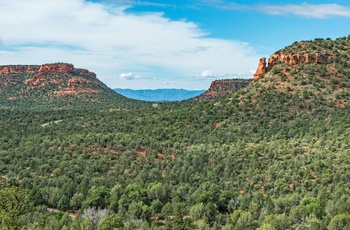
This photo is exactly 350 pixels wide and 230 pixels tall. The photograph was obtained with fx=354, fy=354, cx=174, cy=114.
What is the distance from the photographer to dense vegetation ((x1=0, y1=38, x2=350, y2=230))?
131 feet

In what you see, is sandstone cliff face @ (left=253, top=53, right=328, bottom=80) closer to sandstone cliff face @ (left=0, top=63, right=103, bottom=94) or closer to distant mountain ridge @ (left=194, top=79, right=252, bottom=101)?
distant mountain ridge @ (left=194, top=79, right=252, bottom=101)

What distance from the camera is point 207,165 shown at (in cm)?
5972

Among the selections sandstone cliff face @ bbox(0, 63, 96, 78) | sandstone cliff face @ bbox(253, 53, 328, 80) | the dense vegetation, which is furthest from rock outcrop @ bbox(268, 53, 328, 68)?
sandstone cliff face @ bbox(0, 63, 96, 78)

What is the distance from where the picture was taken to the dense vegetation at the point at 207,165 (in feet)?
131

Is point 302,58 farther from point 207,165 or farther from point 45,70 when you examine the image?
point 45,70

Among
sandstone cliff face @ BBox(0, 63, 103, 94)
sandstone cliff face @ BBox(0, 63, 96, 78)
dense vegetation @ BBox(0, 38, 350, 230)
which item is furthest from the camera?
sandstone cliff face @ BBox(0, 63, 96, 78)

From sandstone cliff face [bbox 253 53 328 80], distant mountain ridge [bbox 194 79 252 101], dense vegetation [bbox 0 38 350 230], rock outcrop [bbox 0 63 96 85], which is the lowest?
dense vegetation [bbox 0 38 350 230]

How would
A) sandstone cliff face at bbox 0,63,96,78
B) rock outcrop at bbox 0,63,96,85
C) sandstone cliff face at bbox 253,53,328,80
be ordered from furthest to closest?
sandstone cliff face at bbox 0,63,96,78 → rock outcrop at bbox 0,63,96,85 → sandstone cliff face at bbox 253,53,328,80

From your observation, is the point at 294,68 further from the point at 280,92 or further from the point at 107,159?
the point at 107,159

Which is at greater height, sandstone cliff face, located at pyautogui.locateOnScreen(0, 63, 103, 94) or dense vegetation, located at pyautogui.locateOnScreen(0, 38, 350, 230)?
sandstone cliff face, located at pyautogui.locateOnScreen(0, 63, 103, 94)

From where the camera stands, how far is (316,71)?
80.9 meters

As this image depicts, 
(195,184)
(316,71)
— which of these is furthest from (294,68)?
(195,184)

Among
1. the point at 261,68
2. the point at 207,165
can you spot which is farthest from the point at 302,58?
the point at 207,165

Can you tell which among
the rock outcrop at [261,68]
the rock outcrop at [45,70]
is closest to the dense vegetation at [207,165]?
the rock outcrop at [261,68]
